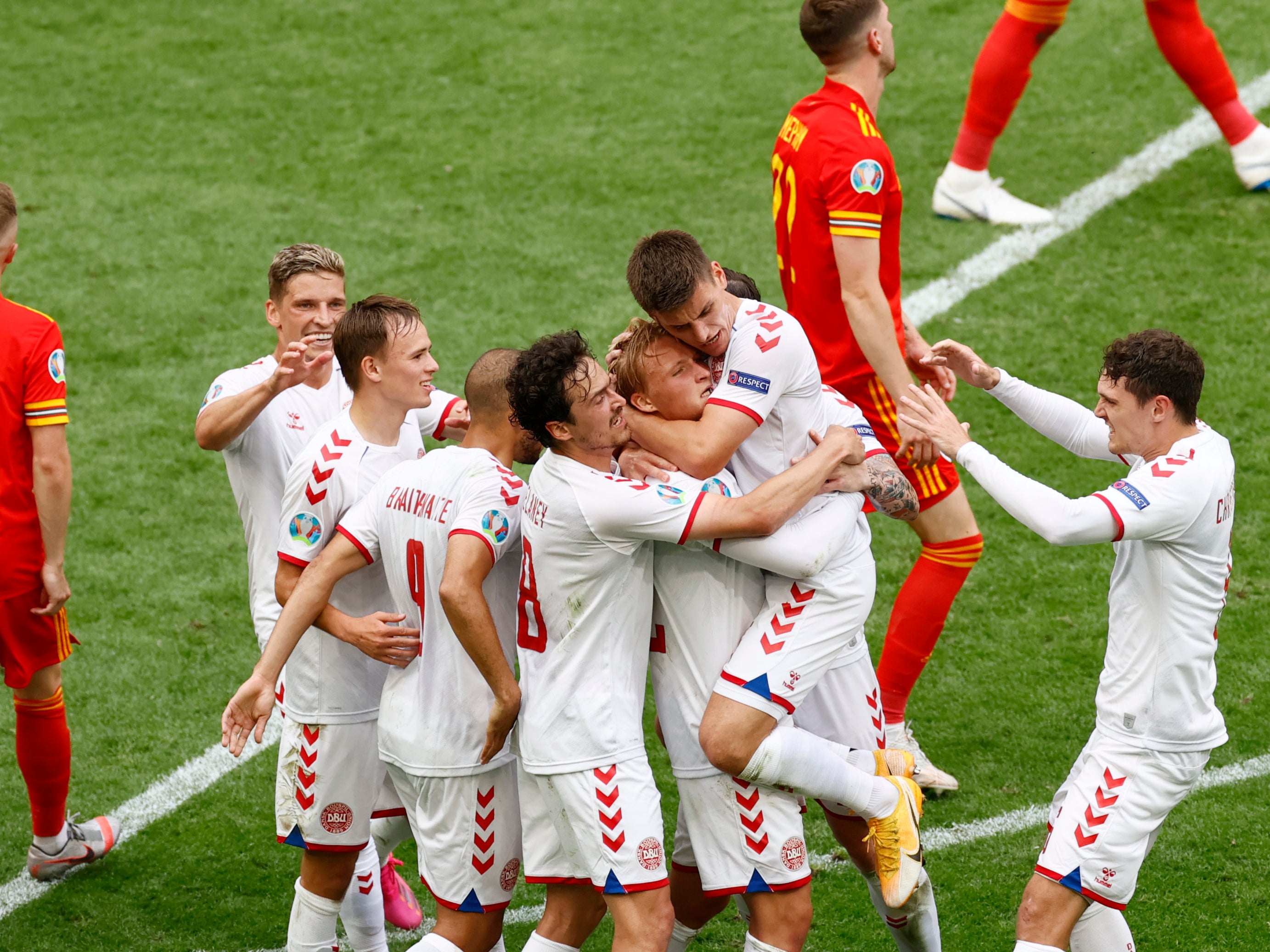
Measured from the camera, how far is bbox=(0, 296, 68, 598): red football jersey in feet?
15.5

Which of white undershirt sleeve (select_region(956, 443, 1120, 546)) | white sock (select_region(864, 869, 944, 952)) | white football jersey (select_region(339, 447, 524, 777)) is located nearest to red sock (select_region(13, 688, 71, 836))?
white football jersey (select_region(339, 447, 524, 777))

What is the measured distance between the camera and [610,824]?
3766mm

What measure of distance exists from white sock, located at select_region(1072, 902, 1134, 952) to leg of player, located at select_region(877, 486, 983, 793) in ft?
3.99

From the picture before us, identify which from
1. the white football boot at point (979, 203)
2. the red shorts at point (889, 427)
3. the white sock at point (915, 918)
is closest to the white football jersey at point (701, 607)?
the white sock at point (915, 918)

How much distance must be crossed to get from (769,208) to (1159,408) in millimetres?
5495

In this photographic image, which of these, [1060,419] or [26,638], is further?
[26,638]

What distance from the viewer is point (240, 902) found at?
199 inches

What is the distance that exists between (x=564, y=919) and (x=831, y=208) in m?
2.53

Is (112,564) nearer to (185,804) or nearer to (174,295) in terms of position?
(185,804)

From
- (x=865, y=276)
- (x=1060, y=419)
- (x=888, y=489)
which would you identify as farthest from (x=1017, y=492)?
(x=865, y=276)

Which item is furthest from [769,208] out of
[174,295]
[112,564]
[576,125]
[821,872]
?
[821,872]

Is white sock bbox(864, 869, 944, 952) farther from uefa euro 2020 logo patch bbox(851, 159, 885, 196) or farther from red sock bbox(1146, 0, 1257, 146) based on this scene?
red sock bbox(1146, 0, 1257, 146)

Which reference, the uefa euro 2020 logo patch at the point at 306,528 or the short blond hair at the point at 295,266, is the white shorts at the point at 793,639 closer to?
the uefa euro 2020 logo patch at the point at 306,528

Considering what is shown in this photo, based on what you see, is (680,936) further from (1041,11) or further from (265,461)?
(1041,11)
